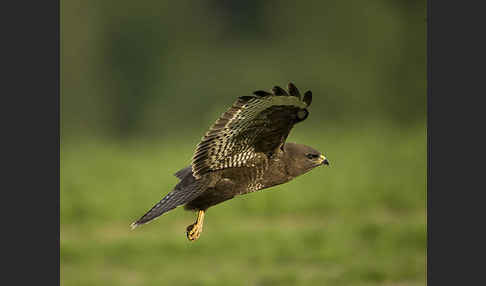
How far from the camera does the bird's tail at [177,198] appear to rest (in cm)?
423

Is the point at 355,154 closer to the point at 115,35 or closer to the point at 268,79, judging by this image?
the point at 268,79

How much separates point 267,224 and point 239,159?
5883mm

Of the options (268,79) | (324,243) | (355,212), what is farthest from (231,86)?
(324,243)

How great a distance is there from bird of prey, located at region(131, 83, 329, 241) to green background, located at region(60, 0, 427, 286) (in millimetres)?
3858

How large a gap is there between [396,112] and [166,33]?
18.0 feet

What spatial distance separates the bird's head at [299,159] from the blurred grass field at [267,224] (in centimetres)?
396

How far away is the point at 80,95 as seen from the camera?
1766 cm

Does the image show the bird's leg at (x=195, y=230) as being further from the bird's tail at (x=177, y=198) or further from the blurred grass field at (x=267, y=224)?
the blurred grass field at (x=267, y=224)

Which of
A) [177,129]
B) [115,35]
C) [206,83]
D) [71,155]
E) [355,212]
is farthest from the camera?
[115,35]

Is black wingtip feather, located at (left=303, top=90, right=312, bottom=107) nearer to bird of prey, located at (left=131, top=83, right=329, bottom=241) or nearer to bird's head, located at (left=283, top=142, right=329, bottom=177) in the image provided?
bird of prey, located at (left=131, top=83, right=329, bottom=241)

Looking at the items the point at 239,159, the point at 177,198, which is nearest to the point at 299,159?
the point at 239,159

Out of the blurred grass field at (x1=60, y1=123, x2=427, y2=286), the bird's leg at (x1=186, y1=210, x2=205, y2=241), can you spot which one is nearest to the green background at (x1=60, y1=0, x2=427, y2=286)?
the blurred grass field at (x1=60, y1=123, x2=427, y2=286)

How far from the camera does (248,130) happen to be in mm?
4332

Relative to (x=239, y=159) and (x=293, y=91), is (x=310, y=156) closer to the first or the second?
(x=239, y=159)
